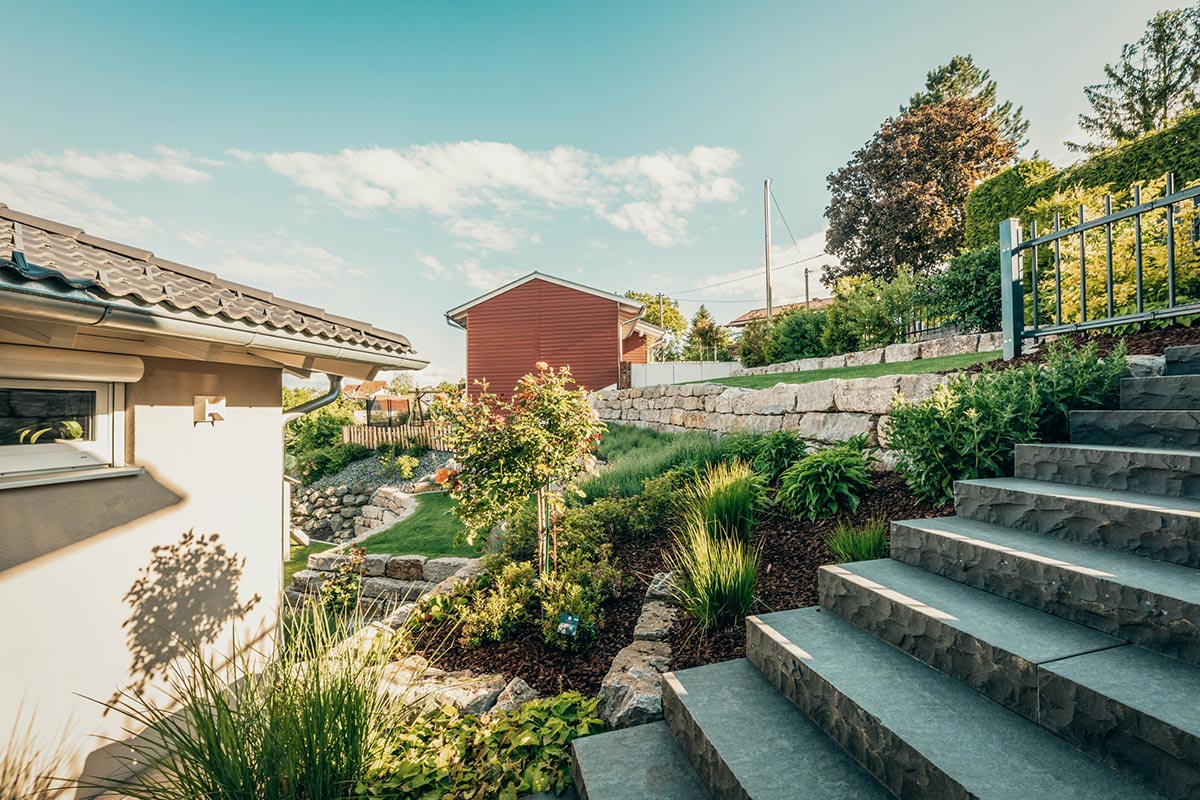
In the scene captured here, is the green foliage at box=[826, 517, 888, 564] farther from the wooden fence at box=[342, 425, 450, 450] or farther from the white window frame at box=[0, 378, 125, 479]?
the wooden fence at box=[342, 425, 450, 450]

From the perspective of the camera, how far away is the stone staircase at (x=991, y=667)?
48.4 inches

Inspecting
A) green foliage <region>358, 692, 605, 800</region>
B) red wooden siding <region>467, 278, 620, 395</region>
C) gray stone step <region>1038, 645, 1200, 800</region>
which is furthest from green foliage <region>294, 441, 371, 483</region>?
gray stone step <region>1038, 645, 1200, 800</region>

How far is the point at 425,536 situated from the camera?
8188mm

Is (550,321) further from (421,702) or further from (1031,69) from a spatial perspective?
(421,702)

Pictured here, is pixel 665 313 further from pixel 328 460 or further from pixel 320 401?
pixel 320 401

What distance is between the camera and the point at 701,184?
2047 cm

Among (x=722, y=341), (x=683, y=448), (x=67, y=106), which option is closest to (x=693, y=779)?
(x=683, y=448)

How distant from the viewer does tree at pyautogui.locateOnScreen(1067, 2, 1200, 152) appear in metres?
18.8

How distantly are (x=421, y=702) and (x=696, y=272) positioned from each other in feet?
120

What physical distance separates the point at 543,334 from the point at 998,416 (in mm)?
15388

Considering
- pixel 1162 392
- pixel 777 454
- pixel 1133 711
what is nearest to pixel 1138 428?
pixel 1162 392

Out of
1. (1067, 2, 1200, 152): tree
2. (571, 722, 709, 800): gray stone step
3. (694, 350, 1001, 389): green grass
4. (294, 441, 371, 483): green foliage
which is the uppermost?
(1067, 2, 1200, 152): tree

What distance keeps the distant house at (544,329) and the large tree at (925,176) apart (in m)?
9.60

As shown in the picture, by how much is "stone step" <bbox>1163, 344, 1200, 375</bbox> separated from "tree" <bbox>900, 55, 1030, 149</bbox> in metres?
24.5
